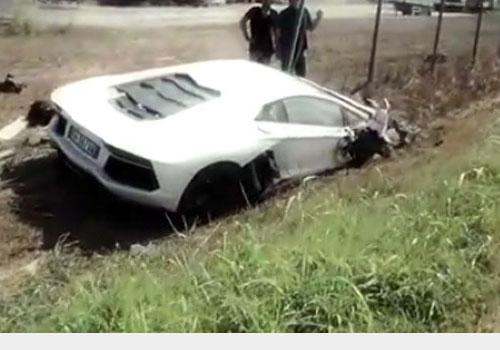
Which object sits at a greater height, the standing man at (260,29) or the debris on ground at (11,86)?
the standing man at (260,29)

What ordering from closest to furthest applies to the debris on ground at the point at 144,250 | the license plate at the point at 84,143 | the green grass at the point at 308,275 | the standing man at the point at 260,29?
the green grass at the point at 308,275
the debris on ground at the point at 144,250
the license plate at the point at 84,143
the standing man at the point at 260,29

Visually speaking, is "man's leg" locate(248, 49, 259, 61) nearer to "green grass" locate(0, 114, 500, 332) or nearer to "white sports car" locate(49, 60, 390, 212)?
"white sports car" locate(49, 60, 390, 212)

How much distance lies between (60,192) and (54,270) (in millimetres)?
629

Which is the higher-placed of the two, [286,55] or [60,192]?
[286,55]

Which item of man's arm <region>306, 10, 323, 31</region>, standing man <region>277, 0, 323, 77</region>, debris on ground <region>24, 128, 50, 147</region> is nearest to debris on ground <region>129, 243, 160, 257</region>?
debris on ground <region>24, 128, 50, 147</region>

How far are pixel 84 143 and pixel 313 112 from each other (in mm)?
1078

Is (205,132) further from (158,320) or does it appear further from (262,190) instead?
(158,320)

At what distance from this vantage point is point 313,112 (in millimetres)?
4848

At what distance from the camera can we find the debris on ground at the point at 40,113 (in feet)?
14.9

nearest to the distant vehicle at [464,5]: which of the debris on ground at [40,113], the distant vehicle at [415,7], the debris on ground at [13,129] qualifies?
the distant vehicle at [415,7]

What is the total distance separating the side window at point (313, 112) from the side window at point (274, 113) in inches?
0.9

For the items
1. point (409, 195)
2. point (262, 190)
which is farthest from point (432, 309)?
point (262, 190)

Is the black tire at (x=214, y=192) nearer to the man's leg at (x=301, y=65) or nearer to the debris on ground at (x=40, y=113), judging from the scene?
the man's leg at (x=301, y=65)

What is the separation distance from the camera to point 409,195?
4301mm
